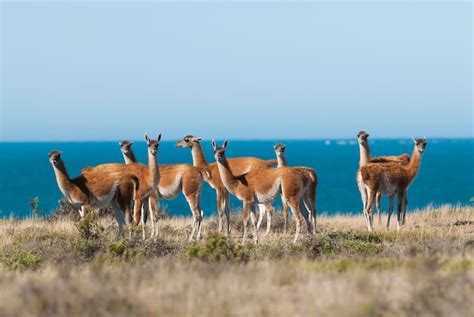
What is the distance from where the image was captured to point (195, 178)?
1928 centimetres

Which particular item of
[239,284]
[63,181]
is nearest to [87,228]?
[63,181]

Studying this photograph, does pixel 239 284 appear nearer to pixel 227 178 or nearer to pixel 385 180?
pixel 227 178

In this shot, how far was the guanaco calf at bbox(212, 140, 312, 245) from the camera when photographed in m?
18.2

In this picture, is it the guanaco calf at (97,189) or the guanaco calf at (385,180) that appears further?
the guanaco calf at (385,180)

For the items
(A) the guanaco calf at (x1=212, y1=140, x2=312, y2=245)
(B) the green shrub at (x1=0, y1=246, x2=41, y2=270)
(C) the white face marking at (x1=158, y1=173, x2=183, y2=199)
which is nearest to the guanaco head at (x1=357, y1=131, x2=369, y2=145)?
(A) the guanaco calf at (x1=212, y1=140, x2=312, y2=245)

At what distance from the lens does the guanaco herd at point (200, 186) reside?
18234mm

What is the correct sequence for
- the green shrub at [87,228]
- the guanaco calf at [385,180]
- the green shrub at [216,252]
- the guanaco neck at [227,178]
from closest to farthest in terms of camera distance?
1. the green shrub at [216,252]
2. the green shrub at [87,228]
3. the guanaco neck at [227,178]
4. the guanaco calf at [385,180]

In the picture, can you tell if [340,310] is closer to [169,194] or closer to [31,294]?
[31,294]

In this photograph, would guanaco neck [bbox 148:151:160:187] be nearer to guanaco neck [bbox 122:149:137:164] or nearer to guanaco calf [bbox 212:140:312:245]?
guanaco calf [bbox 212:140:312:245]

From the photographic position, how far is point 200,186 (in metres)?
19.5

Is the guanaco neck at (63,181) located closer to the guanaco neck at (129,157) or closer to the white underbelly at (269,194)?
the guanaco neck at (129,157)

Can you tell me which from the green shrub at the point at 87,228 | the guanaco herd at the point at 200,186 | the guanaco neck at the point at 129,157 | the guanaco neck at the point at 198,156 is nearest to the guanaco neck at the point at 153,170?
the guanaco herd at the point at 200,186

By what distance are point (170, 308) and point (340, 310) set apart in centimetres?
190

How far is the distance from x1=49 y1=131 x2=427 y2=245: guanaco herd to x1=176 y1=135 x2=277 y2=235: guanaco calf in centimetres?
3
